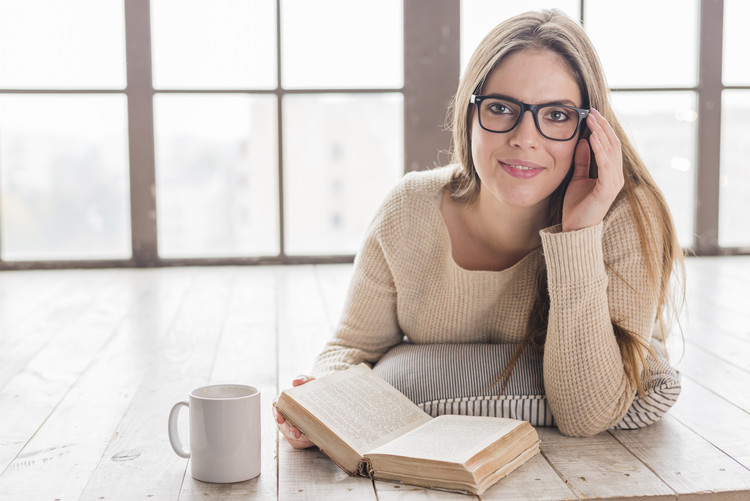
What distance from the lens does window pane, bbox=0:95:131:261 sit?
12.8 feet

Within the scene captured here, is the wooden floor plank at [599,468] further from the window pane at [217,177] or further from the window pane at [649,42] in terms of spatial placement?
the window pane at [649,42]

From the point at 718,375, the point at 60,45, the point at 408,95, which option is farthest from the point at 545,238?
the point at 60,45

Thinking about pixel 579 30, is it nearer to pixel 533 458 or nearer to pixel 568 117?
pixel 568 117

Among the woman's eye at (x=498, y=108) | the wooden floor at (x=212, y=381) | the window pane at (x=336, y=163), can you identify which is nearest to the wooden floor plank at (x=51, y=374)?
the wooden floor at (x=212, y=381)

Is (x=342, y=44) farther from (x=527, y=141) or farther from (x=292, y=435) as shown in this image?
(x=292, y=435)

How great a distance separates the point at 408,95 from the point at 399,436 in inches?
111

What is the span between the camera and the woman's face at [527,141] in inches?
54.2

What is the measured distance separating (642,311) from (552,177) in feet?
0.94

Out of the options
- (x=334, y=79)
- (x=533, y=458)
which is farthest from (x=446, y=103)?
(x=533, y=458)

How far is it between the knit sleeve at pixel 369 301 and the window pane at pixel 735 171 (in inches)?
119

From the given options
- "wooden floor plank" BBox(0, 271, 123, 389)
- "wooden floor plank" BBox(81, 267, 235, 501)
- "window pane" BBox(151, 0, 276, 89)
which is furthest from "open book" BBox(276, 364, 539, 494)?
"window pane" BBox(151, 0, 276, 89)

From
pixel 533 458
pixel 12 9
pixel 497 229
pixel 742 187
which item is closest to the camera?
pixel 533 458

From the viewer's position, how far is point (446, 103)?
3.90m

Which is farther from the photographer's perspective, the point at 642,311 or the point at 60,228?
the point at 60,228
